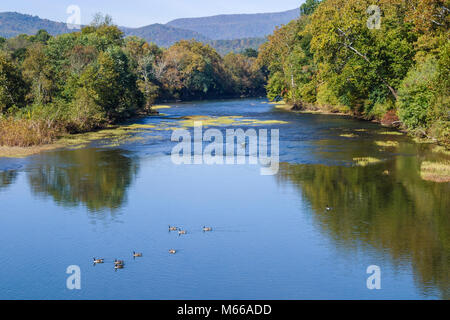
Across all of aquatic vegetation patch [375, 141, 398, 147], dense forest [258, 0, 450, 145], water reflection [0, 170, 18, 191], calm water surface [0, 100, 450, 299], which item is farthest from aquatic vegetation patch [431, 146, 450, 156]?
water reflection [0, 170, 18, 191]

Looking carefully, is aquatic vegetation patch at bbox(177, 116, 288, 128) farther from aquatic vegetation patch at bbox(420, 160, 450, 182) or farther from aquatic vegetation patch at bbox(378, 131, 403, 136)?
aquatic vegetation patch at bbox(420, 160, 450, 182)

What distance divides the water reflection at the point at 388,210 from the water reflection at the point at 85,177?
992cm

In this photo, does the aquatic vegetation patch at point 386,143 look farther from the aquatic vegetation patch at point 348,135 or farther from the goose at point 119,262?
the goose at point 119,262

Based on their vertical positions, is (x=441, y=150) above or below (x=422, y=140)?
below

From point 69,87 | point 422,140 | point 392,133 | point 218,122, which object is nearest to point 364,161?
point 422,140

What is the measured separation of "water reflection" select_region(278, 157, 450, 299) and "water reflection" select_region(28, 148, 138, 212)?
992 centimetres

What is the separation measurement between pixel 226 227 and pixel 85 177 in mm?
13029

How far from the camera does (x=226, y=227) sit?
24062 millimetres

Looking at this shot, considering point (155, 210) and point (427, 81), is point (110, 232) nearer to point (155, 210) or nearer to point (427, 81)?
point (155, 210)

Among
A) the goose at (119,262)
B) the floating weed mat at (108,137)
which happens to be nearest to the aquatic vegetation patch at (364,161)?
the floating weed mat at (108,137)

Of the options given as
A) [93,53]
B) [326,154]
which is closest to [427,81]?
[326,154]

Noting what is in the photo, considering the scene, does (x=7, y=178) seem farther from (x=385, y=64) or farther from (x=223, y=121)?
(x=385, y=64)
